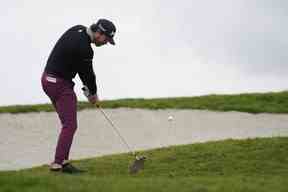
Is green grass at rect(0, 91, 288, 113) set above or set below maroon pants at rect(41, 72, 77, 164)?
below

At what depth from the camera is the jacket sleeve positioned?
11383 millimetres

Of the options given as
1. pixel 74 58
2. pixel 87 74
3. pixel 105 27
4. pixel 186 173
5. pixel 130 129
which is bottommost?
pixel 130 129

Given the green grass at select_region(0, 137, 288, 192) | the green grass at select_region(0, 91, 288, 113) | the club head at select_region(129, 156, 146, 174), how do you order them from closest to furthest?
the green grass at select_region(0, 137, 288, 192) < the club head at select_region(129, 156, 146, 174) < the green grass at select_region(0, 91, 288, 113)

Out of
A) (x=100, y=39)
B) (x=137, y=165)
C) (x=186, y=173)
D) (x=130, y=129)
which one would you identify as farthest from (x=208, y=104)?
(x=100, y=39)

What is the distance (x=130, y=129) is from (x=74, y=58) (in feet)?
26.9

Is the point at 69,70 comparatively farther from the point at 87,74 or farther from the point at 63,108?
the point at 63,108

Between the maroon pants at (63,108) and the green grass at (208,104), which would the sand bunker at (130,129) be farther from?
the maroon pants at (63,108)

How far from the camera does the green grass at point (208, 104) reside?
20.9 meters

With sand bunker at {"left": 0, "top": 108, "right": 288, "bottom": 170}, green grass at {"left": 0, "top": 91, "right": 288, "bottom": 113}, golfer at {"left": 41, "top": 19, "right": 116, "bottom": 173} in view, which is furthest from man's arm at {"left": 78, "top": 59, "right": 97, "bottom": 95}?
green grass at {"left": 0, "top": 91, "right": 288, "bottom": 113}

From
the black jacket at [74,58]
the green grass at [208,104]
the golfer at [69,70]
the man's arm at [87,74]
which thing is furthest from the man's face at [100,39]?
the green grass at [208,104]

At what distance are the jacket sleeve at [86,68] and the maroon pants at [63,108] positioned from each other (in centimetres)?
25

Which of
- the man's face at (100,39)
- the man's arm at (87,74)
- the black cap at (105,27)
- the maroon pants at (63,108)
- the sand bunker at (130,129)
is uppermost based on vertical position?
the black cap at (105,27)

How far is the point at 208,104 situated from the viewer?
2153 cm

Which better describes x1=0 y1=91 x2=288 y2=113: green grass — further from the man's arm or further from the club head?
the man's arm
